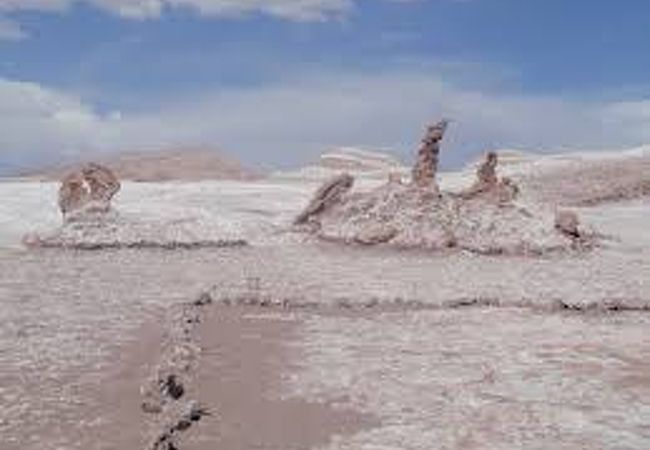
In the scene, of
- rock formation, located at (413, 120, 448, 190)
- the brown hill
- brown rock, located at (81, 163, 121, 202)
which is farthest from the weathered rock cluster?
the brown hill

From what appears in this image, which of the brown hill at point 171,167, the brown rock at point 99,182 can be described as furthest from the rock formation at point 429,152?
the brown hill at point 171,167

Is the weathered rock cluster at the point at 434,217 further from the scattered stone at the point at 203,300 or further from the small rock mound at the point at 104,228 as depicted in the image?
the scattered stone at the point at 203,300

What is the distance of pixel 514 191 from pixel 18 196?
15252mm

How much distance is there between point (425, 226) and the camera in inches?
1367

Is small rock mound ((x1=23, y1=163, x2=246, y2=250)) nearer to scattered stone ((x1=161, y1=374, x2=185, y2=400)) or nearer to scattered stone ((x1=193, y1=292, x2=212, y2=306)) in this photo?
scattered stone ((x1=193, y1=292, x2=212, y2=306))

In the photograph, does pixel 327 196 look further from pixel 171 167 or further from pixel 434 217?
pixel 171 167

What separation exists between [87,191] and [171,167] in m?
29.6

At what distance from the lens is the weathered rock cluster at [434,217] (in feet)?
113

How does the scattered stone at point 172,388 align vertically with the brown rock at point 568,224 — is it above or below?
below

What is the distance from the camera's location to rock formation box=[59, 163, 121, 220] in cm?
3597

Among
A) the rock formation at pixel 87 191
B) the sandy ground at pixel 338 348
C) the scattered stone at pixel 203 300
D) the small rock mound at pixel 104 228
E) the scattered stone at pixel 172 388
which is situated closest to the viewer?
the sandy ground at pixel 338 348

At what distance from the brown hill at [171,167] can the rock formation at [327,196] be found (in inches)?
940

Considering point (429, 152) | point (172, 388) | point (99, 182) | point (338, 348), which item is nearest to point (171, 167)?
point (99, 182)

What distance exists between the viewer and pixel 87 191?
36.7 meters
